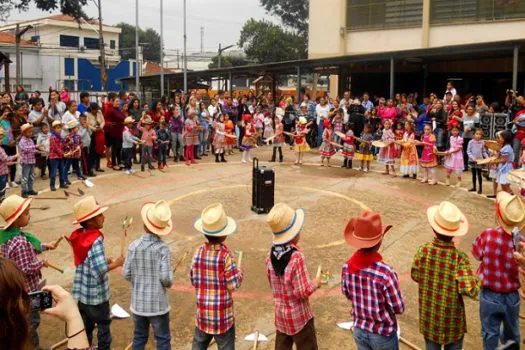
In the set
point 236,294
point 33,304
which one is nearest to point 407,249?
point 236,294

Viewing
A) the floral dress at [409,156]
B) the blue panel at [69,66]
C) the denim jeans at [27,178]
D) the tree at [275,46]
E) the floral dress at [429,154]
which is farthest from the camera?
the tree at [275,46]

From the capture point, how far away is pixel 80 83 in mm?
46531

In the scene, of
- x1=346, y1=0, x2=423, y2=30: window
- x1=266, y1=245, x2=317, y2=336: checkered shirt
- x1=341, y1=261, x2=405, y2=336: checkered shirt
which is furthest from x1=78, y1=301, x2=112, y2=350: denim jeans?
x1=346, y1=0, x2=423, y2=30: window

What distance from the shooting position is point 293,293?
4879mm

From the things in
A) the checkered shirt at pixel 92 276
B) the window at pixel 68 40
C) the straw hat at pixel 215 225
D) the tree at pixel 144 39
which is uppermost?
the tree at pixel 144 39

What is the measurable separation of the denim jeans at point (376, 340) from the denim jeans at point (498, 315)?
1246mm

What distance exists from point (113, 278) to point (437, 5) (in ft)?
78.7

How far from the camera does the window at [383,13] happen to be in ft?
92.1

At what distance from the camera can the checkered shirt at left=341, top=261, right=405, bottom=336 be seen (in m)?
4.51

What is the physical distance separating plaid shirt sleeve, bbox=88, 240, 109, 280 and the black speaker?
6.14m

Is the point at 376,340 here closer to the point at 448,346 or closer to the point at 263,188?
the point at 448,346

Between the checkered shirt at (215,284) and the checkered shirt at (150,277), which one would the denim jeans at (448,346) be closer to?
the checkered shirt at (215,284)

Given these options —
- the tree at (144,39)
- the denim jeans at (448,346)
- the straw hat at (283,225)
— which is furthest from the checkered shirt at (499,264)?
the tree at (144,39)

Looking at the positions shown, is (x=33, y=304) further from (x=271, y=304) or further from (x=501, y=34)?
(x=501, y=34)
